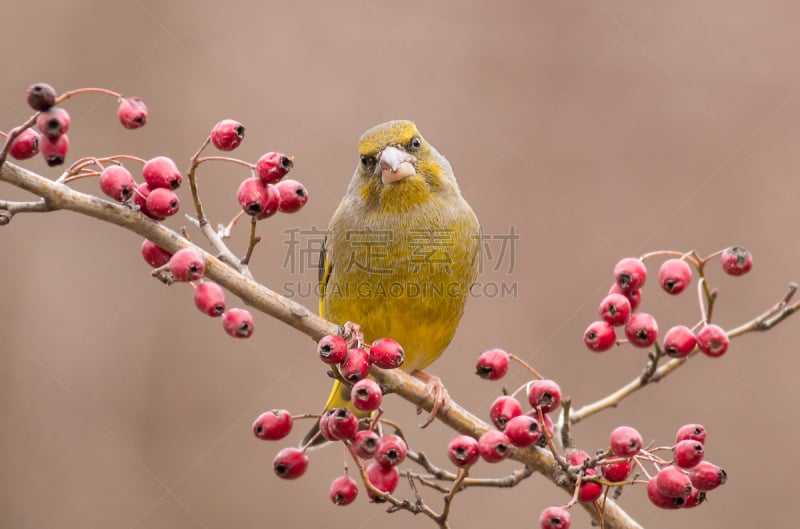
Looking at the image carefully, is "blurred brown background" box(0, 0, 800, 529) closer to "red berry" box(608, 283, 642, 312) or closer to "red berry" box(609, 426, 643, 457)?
"red berry" box(608, 283, 642, 312)

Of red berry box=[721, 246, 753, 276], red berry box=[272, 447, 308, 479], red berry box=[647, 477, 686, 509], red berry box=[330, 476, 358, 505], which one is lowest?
red berry box=[272, 447, 308, 479]

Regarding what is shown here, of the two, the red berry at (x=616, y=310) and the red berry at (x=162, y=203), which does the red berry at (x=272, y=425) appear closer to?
the red berry at (x=162, y=203)

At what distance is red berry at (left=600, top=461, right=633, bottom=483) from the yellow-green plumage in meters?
1.39

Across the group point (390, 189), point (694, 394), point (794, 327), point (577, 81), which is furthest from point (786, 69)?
point (390, 189)

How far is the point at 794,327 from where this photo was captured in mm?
6141

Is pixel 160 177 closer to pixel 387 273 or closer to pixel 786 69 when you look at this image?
pixel 387 273

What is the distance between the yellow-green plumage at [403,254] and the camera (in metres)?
3.93

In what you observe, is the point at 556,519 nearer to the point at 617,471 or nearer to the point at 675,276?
the point at 617,471

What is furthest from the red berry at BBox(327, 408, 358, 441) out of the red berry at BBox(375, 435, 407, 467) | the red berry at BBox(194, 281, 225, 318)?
the red berry at BBox(194, 281, 225, 318)

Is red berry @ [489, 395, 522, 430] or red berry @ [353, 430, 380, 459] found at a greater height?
red berry @ [489, 395, 522, 430]

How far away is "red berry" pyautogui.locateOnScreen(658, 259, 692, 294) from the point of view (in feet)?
9.93

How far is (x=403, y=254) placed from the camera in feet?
12.9

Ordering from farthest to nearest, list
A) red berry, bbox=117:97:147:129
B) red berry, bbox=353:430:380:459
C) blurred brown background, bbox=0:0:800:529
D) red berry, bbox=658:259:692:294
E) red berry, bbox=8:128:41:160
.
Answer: blurred brown background, bbox=0:0:800:529, red berry, bbox=658:259:692:294, red berry, bbox=353:430:380:459, red berry, bbox=117:97:147:129, red berry, bbox=8:128:41:160

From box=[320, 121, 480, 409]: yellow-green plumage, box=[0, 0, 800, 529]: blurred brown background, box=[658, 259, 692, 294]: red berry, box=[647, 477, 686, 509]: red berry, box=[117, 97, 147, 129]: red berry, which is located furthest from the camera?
box=[0, 0, 800, 529]: blurred brown background
